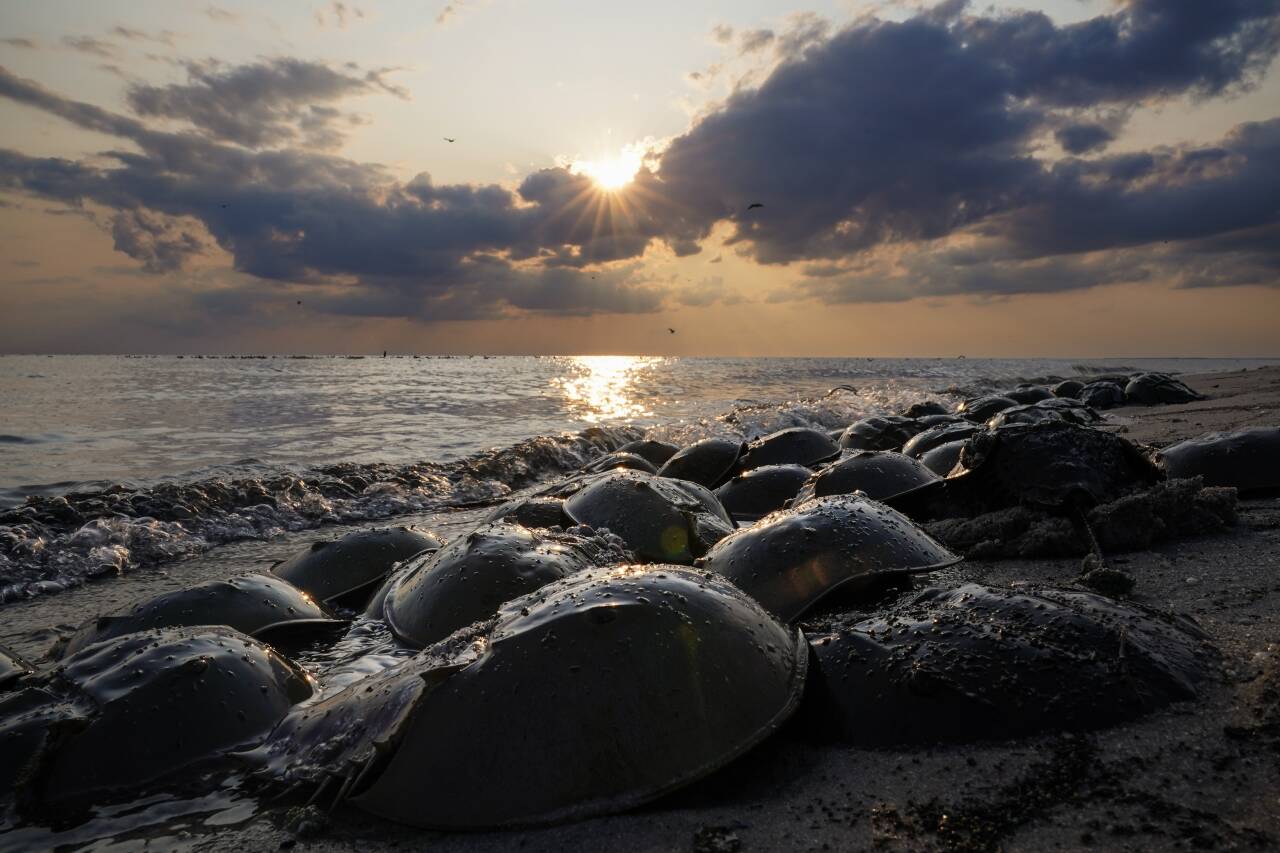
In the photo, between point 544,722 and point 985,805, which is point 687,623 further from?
point 985,805

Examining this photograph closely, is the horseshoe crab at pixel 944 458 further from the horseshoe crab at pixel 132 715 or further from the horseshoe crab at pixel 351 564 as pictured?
the horseshoe crab at pixel 132 715

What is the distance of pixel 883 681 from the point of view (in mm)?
1923

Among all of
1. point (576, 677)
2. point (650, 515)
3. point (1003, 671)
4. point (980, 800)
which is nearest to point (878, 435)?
point (650, 515)

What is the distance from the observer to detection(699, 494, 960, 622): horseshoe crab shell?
2662 mm

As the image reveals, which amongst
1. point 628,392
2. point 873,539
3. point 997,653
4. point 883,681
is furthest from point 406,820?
point 628,392

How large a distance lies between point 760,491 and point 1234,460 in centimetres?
288

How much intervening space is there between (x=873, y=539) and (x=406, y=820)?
199 cm

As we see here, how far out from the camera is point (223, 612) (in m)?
2.94

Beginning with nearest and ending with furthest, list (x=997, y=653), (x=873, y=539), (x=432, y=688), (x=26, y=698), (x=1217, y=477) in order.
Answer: (x=432, y=688) < (x=997, y=653) < (x=26, y=698) < (x=873, y=539) < (x=1217, y=477)

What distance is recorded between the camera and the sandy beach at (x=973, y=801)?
1447 mm

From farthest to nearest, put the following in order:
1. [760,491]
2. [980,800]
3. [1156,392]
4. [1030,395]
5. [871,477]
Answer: [1156,392] < [1030,395] < [760,491] < [871,477] < [980,800]

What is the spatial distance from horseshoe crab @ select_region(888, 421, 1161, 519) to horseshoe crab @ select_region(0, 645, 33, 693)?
4.31 metres

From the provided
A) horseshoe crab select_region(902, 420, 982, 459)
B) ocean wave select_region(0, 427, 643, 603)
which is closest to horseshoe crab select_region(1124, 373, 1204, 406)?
horseshoe crab select_region(902, 420, 982, 459)

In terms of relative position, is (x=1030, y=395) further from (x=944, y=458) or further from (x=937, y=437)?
(x=944, y=458)
